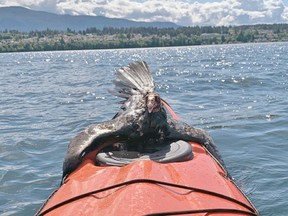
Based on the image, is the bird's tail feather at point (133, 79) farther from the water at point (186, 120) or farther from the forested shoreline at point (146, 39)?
the forested shoreline at point (146, 39)

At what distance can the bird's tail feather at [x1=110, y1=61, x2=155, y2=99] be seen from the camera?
289 inches

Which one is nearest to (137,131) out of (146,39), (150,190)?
(150,190)

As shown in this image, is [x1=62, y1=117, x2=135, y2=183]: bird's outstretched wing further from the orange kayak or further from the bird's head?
the orange kayak

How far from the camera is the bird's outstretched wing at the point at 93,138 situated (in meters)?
5.33

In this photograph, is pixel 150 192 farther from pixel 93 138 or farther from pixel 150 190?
pixel 93 138

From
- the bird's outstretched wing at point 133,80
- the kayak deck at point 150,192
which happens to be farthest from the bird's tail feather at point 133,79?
the kayak deck at point 150,192

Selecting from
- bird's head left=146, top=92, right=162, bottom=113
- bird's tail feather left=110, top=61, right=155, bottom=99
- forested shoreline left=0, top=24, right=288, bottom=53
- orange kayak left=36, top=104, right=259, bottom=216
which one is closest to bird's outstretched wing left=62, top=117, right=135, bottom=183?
bird's head left=146, top=92, right=162, bottom=113

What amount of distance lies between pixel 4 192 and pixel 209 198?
4.27m

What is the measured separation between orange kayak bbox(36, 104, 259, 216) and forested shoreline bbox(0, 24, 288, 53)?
371 feet

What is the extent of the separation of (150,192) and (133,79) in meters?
3.99

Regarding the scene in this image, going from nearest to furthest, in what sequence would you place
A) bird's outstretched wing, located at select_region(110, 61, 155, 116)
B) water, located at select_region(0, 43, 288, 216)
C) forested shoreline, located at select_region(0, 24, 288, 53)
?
water, located at select_region(0, 43, 288, 216) → bird's outstretched wing, located at select_region(110, 61, 155, 116) → forested shoreline, located at select_region(0, 24, 288, 53)

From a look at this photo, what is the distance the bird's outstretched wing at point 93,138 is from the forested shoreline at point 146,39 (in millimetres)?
111939

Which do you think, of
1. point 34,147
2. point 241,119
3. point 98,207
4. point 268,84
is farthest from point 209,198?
point 268,84

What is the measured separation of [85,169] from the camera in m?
4.83
